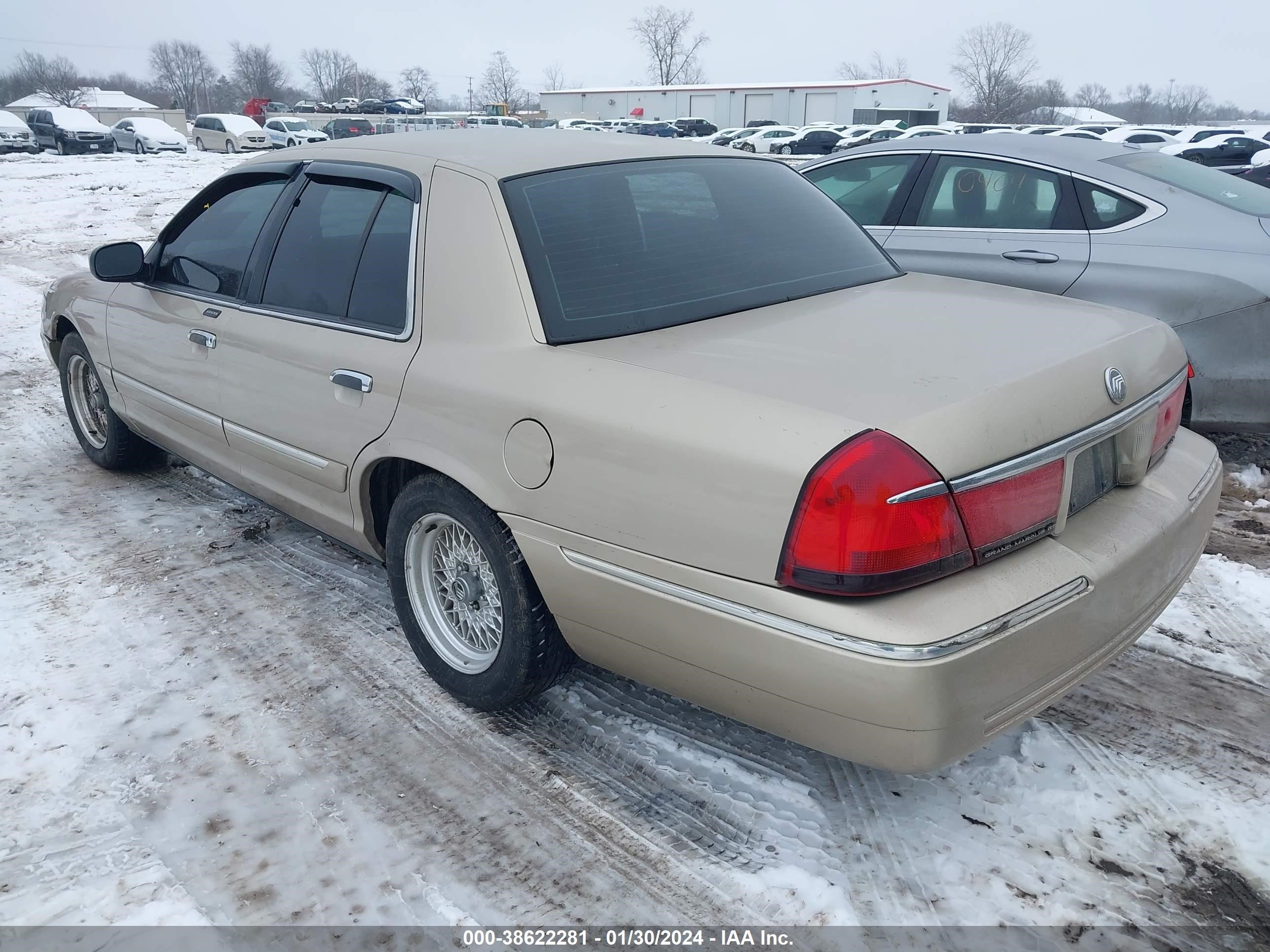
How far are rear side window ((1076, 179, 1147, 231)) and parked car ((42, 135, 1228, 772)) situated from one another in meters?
1.98

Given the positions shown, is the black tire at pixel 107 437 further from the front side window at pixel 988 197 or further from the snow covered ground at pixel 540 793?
the front side window at pixel 988 197

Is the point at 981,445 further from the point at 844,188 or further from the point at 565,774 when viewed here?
the point at 844,188

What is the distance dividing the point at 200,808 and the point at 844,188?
192 inches

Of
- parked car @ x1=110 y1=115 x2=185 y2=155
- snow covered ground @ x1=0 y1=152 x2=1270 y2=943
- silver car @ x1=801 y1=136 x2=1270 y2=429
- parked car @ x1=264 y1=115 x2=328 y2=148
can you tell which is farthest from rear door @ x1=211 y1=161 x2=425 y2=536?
parked car @ x1=264 y1=115 x2=328 y2=148

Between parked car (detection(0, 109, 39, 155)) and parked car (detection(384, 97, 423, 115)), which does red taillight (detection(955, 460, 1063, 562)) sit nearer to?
parked car (detection(0, 109, 39, 155))

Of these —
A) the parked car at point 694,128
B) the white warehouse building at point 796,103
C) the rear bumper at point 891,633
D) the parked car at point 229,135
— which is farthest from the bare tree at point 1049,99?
the rear bumper at point 891,633

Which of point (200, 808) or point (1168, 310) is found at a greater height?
point (1168, 310)

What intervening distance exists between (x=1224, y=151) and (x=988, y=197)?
17229 mm

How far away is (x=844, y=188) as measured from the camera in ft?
19.1

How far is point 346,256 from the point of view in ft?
10.4

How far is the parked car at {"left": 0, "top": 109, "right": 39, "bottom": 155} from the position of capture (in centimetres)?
3098

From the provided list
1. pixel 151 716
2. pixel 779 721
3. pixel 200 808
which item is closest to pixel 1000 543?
pixel 779 721

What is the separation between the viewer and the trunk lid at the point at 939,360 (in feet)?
6.61

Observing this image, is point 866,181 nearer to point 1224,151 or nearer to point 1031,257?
point 1031,257
